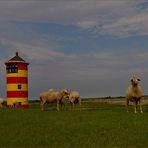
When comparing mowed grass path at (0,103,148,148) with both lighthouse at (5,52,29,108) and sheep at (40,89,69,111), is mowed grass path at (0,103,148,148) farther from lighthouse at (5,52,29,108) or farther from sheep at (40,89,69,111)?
lighthouse at (5,52,29,108)

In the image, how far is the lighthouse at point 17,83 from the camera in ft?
156

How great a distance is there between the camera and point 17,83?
47.9 metres

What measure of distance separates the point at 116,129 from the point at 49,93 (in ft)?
62.4

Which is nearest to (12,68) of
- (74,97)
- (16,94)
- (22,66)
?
(22,66)

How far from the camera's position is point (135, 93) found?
101ft

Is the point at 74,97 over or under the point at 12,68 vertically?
under

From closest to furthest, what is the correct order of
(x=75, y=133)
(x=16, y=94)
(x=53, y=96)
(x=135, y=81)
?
(x=75, y=133)
(x=135, y=81)
(x=53, y=96)
(x=16, y=94)

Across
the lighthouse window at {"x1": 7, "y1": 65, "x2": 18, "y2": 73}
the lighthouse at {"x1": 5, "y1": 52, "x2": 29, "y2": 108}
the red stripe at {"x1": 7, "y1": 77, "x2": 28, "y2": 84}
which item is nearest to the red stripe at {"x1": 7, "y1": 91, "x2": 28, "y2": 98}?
the lighthouse at {"x1": 5, "y1": 52, "x2": 29, "y2": 108}

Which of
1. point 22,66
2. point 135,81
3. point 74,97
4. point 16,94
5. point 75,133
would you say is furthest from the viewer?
point 22,66

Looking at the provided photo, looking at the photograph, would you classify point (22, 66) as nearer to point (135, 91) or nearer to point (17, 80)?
point (17, 80)

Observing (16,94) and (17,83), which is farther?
(17,83)

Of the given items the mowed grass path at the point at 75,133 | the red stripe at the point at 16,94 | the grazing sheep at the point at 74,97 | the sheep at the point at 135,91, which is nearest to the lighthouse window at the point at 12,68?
the red stripe at the point at 16,94

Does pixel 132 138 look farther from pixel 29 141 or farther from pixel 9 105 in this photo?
pixel 9 105

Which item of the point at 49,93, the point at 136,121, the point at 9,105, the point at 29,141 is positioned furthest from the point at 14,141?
the point at 9,105
